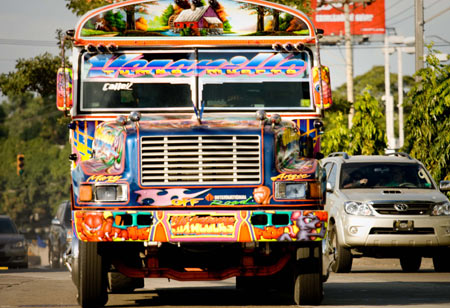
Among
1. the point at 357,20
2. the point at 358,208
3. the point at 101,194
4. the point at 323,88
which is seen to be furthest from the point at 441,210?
the point at 357,20

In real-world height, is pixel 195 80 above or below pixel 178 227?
above

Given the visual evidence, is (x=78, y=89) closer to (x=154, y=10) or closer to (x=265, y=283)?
(x=154, y=10)

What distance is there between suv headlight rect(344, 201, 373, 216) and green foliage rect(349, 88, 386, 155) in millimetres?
11187

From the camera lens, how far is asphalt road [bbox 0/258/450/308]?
12.0m

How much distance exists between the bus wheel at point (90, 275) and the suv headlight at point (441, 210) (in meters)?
7.41

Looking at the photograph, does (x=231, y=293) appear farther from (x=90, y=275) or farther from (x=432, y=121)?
(x=432, y=121)

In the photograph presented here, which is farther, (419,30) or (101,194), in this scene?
(419,30)

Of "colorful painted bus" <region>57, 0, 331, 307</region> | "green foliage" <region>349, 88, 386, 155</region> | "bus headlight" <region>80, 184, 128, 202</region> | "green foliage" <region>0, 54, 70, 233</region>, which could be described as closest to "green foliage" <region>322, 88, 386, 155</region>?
"green foliage" <region>349, 88, 386, 155</region>

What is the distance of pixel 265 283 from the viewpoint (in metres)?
13.5

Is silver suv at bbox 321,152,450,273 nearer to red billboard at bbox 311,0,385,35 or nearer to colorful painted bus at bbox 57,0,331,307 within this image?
colorful painted bus at bbox 57,0,331,307

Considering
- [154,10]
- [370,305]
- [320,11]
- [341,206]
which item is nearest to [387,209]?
[341,206]

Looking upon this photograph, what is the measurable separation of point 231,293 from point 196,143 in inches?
144

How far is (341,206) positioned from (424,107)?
6485 mm

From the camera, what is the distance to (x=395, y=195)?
55.6 ft
